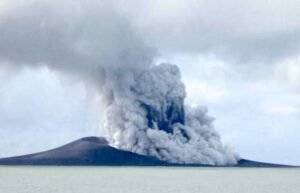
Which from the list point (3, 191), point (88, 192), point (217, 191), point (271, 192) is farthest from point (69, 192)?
point (271, 192)

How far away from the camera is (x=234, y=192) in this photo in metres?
95.3

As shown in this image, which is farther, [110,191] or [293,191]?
[293,191]

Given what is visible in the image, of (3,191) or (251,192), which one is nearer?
(3,191)

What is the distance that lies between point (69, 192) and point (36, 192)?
14.6 ft

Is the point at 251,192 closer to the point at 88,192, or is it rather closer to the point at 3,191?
the point at 88,192

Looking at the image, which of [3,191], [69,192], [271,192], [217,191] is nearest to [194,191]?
[217,191]

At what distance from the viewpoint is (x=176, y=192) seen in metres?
Result: 92.6

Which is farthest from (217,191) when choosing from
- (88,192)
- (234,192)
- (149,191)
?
(88,192)

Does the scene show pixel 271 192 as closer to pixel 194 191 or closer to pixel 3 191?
pixel 194 191

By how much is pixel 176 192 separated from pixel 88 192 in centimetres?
1225

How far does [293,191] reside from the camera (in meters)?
101

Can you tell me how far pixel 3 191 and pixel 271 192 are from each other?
37.9 m

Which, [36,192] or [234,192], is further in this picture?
[234,192]

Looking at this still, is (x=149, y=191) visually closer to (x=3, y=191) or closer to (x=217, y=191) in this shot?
(x=217, y=191)
